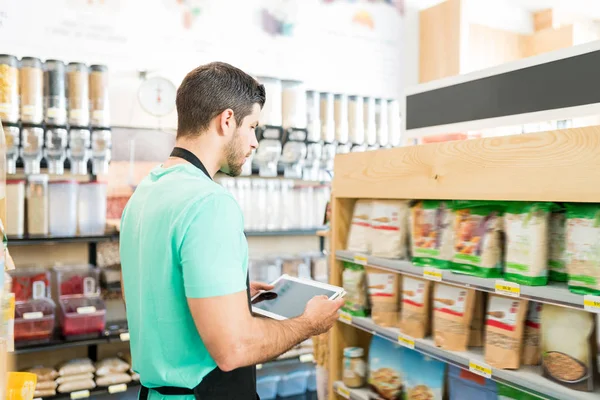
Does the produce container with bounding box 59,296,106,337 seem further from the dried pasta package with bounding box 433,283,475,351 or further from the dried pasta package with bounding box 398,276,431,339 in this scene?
the dried pasta package with bounding box 433,283,475,351

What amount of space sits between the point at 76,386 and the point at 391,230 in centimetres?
231

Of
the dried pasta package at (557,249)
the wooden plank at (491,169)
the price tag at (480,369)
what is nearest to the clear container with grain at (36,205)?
the wooden plank at (491,169)

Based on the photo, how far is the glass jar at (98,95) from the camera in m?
3.45

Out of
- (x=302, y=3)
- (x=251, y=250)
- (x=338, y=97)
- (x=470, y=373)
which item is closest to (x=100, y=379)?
(x=251, y=250)

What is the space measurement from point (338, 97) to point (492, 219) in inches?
103

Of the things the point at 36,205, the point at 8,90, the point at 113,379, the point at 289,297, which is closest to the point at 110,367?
the point at 113,379

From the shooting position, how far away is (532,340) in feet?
6.04

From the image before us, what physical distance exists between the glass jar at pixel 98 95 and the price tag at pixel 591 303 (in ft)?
9.63

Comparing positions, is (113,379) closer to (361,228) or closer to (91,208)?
(91,208)

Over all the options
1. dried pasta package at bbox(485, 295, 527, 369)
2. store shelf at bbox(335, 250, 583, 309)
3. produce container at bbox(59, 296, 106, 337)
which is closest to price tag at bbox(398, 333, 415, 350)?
store shelf at bbox(335, 250, 583, 309)

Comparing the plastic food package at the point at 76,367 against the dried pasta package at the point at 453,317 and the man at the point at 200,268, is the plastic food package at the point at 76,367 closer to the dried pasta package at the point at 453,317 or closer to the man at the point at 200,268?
the man at the point at 200,268

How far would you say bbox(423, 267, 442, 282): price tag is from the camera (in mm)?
2037

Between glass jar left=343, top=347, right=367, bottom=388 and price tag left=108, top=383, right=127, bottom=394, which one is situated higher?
glass jar left=343, top=347, right=367, bottom=388

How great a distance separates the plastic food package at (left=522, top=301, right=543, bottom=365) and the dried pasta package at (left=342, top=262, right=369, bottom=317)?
2.82 feet
